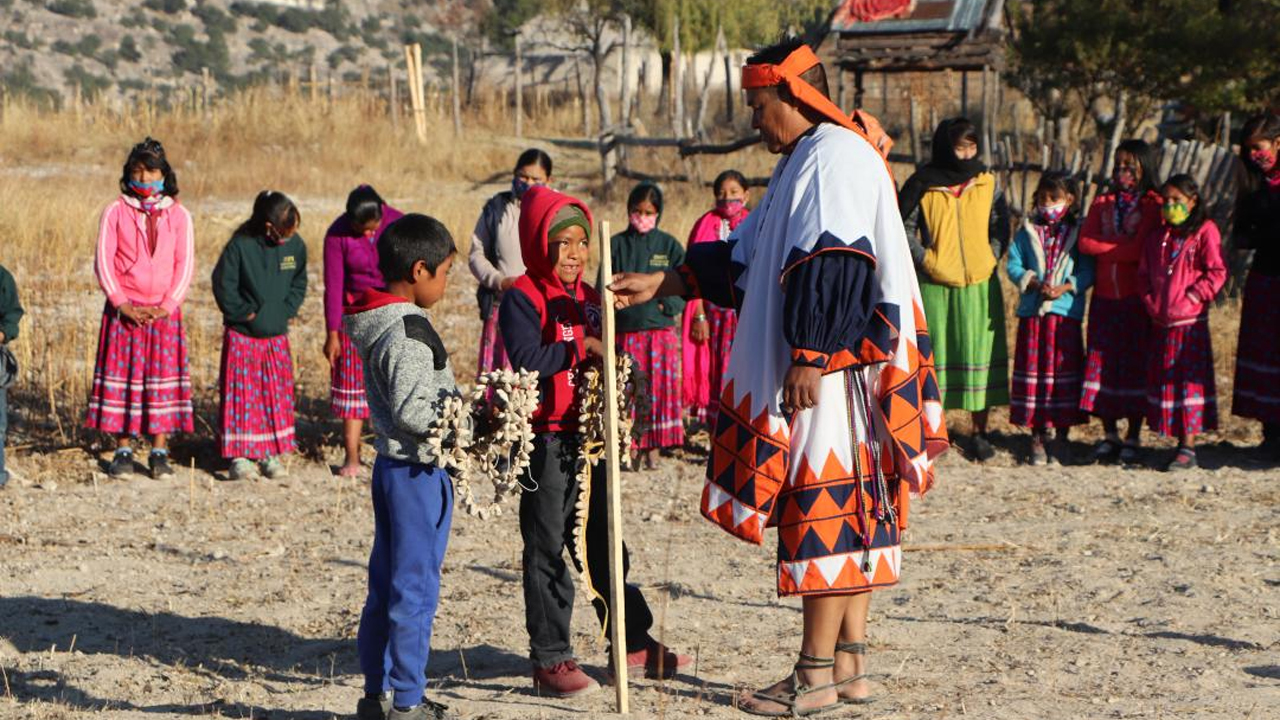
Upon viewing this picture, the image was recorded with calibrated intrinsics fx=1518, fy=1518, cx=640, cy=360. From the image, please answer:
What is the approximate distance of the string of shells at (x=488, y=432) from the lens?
420 centimetres

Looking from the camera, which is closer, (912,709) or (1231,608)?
(912,709)

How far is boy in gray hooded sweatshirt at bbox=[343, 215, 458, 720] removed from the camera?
4230mm

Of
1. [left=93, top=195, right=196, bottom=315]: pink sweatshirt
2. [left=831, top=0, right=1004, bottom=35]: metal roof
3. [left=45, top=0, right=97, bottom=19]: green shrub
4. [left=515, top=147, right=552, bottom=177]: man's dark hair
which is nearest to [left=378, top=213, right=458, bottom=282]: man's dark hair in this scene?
[left=515, top=147, right=552, bottom=177]: man's dark hair

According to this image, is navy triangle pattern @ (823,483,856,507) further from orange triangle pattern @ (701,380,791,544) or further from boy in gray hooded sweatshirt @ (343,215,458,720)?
boy in gray hooded sweatshirt @ (343,215,458,720)

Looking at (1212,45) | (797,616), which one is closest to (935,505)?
(797,616)

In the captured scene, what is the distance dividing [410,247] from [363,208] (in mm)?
3896

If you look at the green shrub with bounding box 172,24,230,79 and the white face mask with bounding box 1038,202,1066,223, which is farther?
the green shrub with bounding box 172,24,230,79

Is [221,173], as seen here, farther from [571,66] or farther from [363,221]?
[571,66]

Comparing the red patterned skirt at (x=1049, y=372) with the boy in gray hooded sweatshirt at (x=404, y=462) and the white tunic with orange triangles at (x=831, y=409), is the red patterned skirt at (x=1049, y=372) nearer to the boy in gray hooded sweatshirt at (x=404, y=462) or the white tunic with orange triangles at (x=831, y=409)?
the white tunic with orange triangles at (x=831, y=409)

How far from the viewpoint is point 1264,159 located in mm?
8352

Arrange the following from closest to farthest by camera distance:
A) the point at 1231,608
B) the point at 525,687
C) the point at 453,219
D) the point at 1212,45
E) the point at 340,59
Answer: the point at 525,687 < the point at 1231,608 < the point at 453,219 < the point at 1212,45 < the point at 340,59

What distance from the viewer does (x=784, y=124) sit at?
4465 millimetres

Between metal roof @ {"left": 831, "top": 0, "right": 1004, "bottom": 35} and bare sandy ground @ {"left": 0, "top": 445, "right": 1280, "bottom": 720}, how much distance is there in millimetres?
9433

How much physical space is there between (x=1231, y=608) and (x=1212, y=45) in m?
15.6
